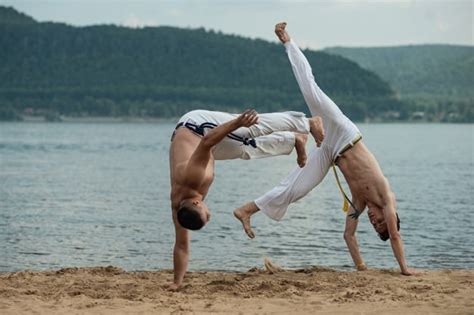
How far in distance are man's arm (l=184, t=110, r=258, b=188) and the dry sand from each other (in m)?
1.40

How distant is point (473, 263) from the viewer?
1698cm

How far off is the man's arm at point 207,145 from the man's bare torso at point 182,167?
2.8 inches

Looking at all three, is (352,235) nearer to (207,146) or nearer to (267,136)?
(267,136)

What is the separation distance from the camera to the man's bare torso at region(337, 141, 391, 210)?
12461mm

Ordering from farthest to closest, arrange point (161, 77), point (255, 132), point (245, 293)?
point (161, 77) → point (255, 132) → point (245, 293)

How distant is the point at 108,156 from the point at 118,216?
4563cm

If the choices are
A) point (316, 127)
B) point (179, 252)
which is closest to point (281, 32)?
point (316, 127)

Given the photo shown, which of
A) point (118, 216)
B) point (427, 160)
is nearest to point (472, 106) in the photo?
point (427, 160)

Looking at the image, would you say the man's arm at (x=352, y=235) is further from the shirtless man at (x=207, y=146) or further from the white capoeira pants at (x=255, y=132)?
the white capoeira pants at (x=255, y=132)

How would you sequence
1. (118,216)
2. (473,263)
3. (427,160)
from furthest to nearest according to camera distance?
(427,160)
(118,216)
(473,263)

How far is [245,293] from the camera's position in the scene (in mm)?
11438

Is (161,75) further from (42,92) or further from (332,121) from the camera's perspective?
(332,121)

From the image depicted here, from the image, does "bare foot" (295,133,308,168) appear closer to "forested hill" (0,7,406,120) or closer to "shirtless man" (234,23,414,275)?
"shirtless man" (234,23,414,275)

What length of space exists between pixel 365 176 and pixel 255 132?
1716 millimetres
